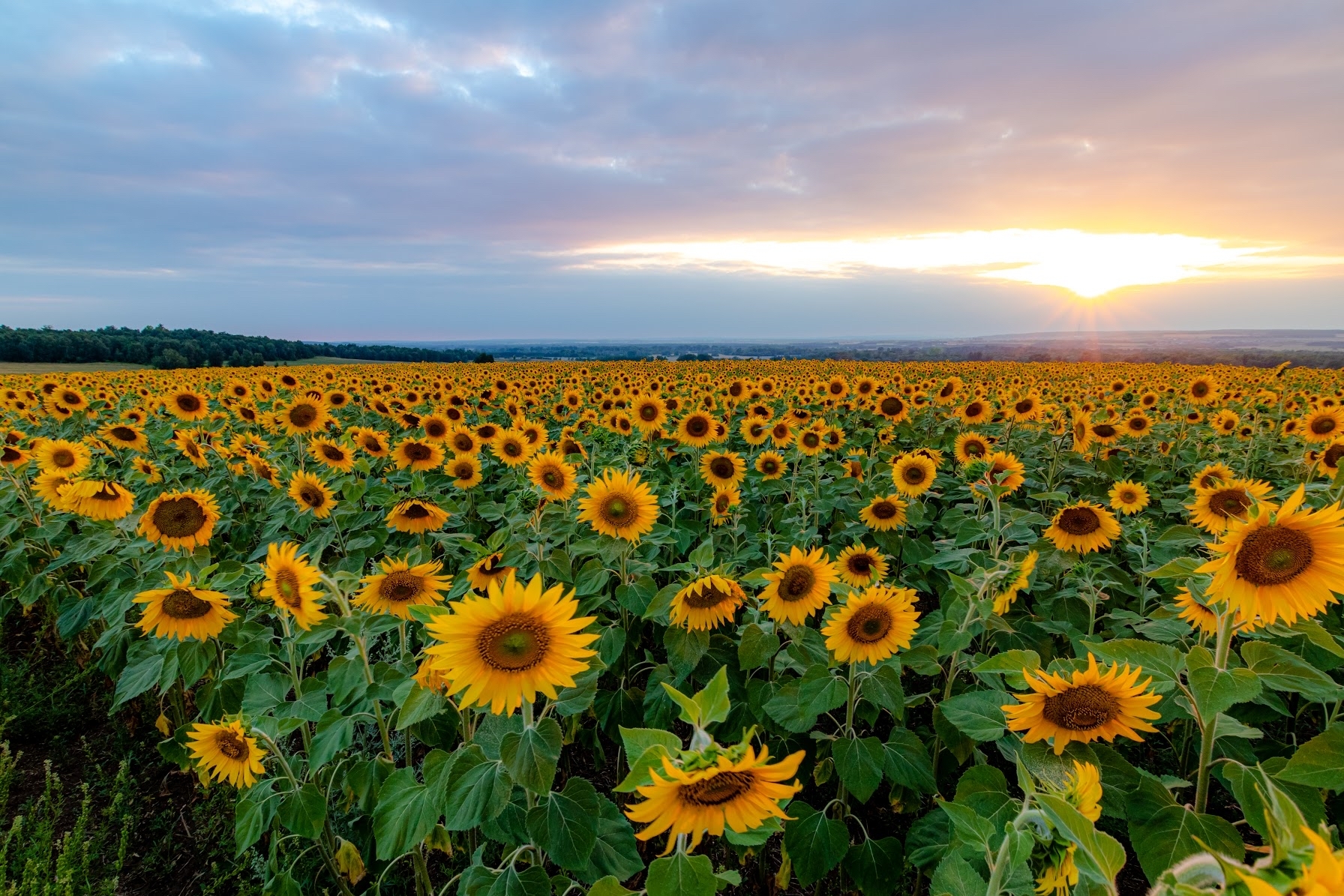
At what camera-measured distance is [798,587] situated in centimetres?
286

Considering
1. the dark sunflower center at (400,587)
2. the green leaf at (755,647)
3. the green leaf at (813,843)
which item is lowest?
the green leaf at (813,843)

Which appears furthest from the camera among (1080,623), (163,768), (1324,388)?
(1324,388)

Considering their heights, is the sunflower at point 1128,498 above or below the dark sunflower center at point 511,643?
below

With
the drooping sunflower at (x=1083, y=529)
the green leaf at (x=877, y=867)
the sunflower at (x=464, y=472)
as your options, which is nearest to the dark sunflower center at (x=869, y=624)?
the green leaf at (x=877, y=867)

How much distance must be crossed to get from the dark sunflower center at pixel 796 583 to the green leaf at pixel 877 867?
1.07 meters

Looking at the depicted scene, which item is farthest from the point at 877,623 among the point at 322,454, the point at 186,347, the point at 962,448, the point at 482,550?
the point at 186,347

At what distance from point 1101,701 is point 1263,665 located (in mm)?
521

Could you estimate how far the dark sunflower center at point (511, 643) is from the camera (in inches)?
71.8

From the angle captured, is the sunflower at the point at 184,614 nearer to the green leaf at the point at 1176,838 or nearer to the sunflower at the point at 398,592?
the sunflower at the point at 398,592

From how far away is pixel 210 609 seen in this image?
9.59 feet

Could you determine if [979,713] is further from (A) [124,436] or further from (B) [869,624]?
(A) [124,436]

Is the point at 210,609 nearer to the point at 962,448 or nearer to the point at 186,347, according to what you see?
the point at 962,448

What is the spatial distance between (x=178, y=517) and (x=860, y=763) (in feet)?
13.1

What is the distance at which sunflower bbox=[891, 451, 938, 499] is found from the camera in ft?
16.7
